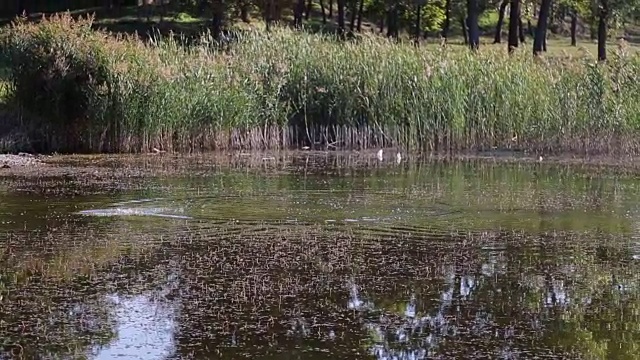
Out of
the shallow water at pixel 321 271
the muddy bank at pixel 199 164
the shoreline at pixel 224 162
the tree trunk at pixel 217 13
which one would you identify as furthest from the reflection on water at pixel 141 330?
the tree trunk at pixel 217 13

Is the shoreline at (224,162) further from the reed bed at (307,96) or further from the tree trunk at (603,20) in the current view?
the tree trunk at (603,20)

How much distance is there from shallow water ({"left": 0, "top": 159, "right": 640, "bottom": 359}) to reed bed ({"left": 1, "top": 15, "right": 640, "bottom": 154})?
4.14 m

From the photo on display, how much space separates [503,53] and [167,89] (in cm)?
623

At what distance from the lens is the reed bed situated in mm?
17547

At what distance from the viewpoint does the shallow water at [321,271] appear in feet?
21.3

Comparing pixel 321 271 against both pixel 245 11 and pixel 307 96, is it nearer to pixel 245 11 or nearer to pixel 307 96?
pixel 307 96

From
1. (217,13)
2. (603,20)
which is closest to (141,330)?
(217,13)

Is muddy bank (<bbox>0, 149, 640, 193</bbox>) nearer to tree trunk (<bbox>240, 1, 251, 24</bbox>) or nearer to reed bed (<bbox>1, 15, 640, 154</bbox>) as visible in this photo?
reed bed (<bbox>1, 15, 640, 154</bbox>)

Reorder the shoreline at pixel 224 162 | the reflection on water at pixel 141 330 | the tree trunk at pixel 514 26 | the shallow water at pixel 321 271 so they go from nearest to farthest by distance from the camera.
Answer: the reflection on water at pixel 141 330 < the shallow water at pixel 321 271 < the shoreline at pixel 224 162 < the tree trunk at pixel 514 26

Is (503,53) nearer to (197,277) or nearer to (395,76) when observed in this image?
(395,76)

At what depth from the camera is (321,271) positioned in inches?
334

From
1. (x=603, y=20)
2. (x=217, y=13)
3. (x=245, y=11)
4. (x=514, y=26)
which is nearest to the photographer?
(x=217, y=13)

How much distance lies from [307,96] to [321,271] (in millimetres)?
10409

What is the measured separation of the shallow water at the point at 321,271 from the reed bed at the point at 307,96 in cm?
414
